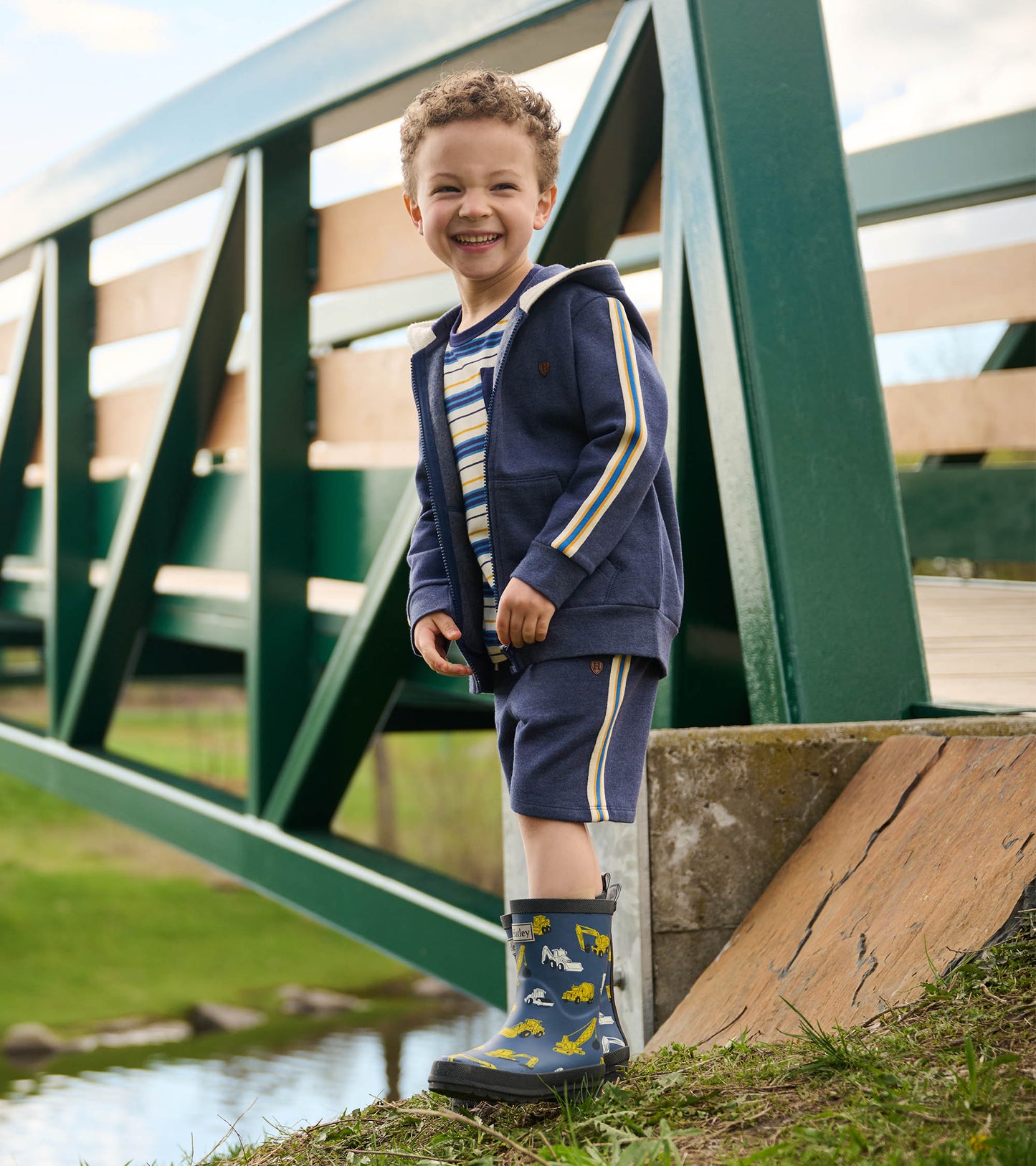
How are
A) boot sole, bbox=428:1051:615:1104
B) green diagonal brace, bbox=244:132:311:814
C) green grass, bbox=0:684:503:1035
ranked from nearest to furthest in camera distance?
boot sole, bbox=428:1051:615:1104
green diagonal brace, bbox=244:132:311:814
green grass, bbox=0:684:503:1035

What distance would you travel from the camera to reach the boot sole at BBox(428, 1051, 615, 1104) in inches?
63.9

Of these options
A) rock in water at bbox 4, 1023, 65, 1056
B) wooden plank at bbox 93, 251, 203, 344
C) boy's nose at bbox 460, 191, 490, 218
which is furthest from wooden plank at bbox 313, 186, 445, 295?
rock in water at bbox 4, 1023, 65, 1056

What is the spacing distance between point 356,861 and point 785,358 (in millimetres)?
2253

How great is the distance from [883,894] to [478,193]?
133cm

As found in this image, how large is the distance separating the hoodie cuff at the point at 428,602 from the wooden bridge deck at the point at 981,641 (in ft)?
4.51

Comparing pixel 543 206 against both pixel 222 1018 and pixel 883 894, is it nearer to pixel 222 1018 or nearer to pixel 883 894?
pixel 883 894

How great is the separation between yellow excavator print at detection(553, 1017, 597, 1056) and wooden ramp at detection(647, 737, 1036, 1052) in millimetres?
309

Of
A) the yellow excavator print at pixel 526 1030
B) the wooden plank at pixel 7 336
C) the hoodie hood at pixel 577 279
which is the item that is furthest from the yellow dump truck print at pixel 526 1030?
the wooden plank at pixel 7 336

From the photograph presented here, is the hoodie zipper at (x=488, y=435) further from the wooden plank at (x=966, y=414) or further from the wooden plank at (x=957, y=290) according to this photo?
the wooden plank at (x=966, y=414)

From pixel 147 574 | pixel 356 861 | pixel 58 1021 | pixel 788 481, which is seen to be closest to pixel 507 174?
pixel 788 481

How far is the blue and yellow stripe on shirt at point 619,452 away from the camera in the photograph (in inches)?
68.0

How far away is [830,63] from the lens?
10.1 ft

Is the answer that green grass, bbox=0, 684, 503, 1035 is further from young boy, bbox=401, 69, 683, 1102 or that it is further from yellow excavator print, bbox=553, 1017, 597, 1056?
yellow excavator print, bbox=553, 1017, 597, 1056

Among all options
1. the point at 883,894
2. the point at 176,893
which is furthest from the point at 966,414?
the point at 176,893
